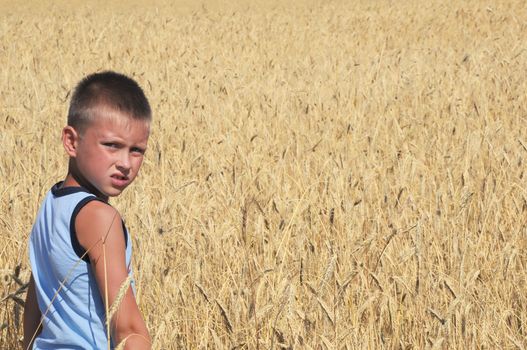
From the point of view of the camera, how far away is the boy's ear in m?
1.53

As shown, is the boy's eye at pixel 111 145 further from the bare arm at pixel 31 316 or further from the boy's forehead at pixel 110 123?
the bare arm at pixel 31 316

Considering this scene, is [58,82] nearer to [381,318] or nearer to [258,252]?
[258,252]

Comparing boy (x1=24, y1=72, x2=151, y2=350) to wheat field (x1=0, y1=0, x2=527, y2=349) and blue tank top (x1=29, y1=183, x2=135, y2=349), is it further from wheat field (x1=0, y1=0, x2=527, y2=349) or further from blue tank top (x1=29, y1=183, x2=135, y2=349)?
wheat field (x1=0, y1=0, x2=527, y2=349)

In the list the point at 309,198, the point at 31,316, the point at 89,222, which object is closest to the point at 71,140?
the point at 89,222

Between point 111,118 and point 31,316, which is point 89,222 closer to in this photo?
point 111,118

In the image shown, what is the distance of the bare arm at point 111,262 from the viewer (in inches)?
53.3

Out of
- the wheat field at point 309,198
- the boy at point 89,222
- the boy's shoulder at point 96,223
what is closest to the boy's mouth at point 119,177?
the boy at point 89,222

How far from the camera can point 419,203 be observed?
3.12m

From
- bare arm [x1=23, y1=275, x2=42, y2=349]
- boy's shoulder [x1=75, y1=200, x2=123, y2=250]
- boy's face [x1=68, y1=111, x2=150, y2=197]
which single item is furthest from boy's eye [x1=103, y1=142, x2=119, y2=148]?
bare arm [x1=23, y1=275, x2=42, y2=349]

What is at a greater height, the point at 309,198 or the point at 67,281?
the point at 67,281

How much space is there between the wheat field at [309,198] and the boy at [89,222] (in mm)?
254

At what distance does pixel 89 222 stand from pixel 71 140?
0.22 metres

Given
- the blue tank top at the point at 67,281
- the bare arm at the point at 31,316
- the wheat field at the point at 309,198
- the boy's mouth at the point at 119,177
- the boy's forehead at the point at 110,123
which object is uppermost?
the boy's forehead at the point at 110,123

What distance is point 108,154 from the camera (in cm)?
150
